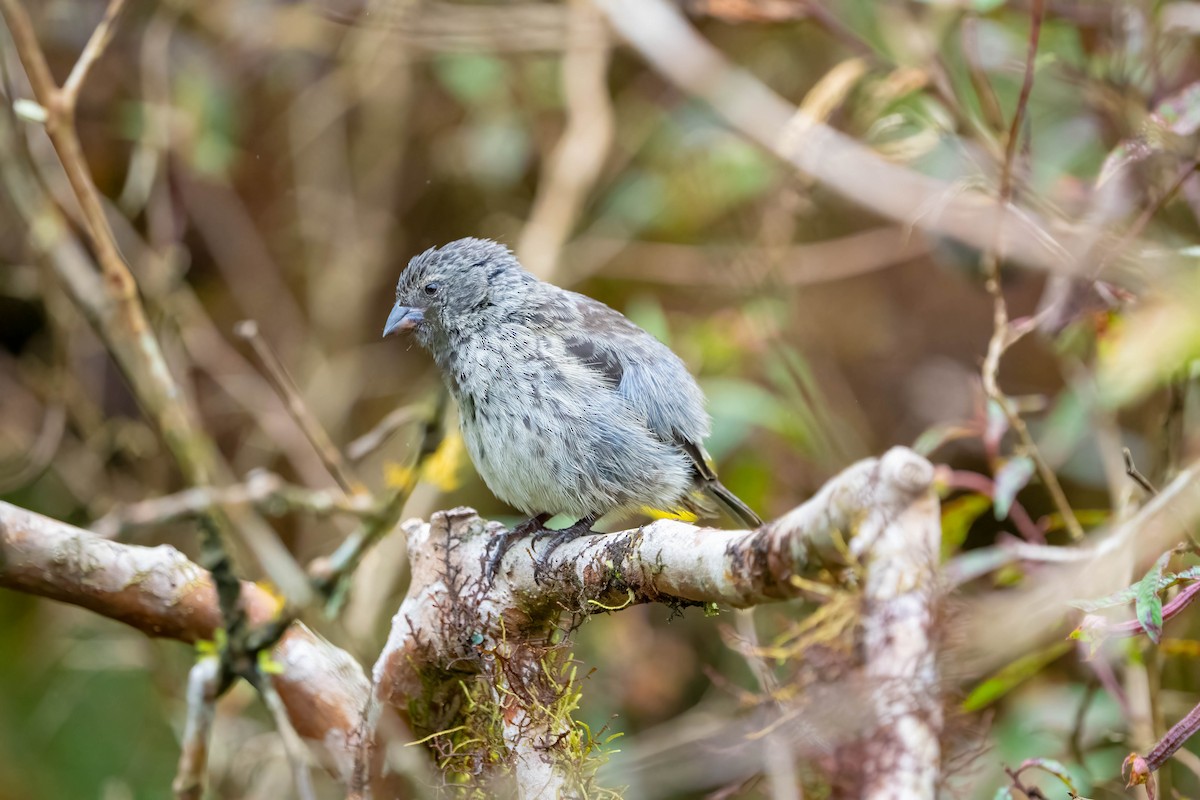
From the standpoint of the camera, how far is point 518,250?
19.5 ft

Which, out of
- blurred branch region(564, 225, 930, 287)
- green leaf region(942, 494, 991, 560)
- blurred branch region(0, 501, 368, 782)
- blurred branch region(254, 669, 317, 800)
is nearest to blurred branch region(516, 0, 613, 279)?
blurred branch region(564, 225, 930, 287)

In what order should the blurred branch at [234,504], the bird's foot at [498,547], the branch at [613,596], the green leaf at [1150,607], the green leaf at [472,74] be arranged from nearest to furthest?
the branch at [613,596], the green leaf at [1150,607], the bird's foot at [498,547], the blurred branch at [234,504], the green leaf at [472,74]

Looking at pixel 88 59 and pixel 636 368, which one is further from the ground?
pixel 88 59

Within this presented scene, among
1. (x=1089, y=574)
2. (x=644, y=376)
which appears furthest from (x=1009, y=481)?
(x=644, y=376)

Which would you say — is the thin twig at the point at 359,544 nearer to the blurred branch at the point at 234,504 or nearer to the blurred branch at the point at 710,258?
the blurred branch at the point at 234,504

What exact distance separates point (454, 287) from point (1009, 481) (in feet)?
5.72

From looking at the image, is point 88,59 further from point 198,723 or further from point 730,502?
point 730,502

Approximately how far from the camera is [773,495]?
5.53m

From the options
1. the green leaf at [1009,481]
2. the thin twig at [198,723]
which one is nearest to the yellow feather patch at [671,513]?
the green leaf at [1009,481]

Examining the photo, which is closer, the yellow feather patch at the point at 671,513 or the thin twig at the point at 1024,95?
the thin twig at the point at 1024,95

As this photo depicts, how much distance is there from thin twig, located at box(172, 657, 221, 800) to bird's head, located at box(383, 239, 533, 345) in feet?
4.15

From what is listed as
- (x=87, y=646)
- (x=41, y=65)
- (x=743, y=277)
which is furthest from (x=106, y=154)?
(x=743, y=277)

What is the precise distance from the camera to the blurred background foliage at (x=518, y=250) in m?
4.57

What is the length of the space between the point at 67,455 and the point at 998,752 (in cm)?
487
